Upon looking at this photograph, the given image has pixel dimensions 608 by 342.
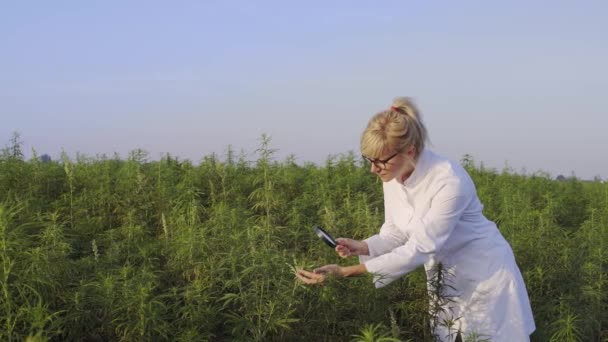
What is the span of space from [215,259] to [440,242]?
73.8 inches

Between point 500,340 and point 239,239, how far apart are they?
1987mm

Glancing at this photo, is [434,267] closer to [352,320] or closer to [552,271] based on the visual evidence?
[352,320]

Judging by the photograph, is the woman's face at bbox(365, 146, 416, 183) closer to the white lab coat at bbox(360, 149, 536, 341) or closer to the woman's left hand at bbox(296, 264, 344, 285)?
the white lab coat at bbox(360, 149, 536, 341)

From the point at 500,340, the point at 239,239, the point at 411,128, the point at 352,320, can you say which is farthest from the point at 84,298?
the point at 500,340

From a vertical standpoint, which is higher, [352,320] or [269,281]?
[269,281]

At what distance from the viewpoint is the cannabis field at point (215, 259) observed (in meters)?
3.62

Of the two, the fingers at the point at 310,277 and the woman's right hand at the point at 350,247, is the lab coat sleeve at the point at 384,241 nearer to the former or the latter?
the woman's right hand at the point at 350,247

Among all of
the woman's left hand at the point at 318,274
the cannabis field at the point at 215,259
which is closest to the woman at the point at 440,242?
the woman's left hand at the point at 318,274

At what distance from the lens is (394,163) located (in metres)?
3.38

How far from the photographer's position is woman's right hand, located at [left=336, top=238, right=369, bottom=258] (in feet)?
11.7

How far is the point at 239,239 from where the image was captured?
454 cm

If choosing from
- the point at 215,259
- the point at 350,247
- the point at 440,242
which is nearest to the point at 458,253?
the point at 440,242

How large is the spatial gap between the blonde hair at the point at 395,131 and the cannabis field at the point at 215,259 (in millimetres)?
836

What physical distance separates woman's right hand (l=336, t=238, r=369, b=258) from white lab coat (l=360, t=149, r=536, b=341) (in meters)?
0.05
